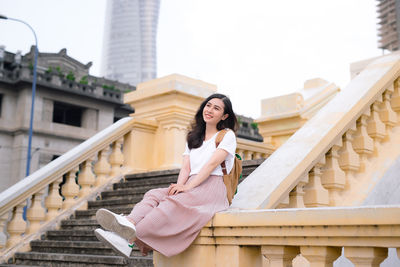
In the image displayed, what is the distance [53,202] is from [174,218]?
4.14 metres

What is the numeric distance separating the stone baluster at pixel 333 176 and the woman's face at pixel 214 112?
1.24 meters

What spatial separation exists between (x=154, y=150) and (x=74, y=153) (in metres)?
1.54

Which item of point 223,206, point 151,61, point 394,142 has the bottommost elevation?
point 223,206

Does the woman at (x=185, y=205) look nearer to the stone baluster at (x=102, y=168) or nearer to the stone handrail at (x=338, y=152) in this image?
the stone handrail at (x=338, y=152)

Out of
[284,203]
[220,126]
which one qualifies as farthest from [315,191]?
[220,126]

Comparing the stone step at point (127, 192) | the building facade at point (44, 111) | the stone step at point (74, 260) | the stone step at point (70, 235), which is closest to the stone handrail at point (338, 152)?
the stone step at point (74, 260)

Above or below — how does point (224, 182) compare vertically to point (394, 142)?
below

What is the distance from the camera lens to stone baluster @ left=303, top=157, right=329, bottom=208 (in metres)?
3.95

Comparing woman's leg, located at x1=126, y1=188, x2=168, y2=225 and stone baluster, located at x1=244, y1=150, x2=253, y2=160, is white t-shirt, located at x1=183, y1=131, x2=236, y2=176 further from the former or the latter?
stone baluster, located at x1=244, y1=150, x2=253, y2=160

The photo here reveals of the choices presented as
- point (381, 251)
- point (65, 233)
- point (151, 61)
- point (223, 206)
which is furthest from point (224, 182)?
point (151, 61)

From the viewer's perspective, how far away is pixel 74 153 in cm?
692

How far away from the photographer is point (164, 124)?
7.87 meters

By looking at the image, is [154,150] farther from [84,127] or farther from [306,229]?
[84,127]

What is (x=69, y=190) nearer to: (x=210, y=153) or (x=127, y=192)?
(x=127, y=192)
